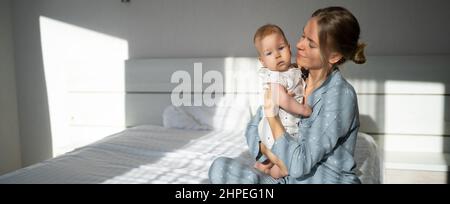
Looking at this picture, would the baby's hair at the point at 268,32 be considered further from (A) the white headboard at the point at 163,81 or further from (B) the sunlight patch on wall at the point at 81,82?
(B) the sunlight patch on wall at the point at 81,82

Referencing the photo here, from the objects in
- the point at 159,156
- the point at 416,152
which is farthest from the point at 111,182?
the point at 416,152

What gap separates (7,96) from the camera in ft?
10.4

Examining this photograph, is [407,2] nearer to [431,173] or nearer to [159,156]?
[431,173]

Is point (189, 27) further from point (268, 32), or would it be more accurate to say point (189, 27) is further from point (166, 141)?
point (268, 32)

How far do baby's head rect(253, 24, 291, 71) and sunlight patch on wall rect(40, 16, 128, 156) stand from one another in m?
2.26

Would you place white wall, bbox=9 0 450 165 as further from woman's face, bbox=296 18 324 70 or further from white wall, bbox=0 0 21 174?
woman's face, bbox=296 18 324 70

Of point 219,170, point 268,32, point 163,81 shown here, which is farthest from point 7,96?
point 268,32

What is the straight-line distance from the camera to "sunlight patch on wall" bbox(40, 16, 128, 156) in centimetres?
296

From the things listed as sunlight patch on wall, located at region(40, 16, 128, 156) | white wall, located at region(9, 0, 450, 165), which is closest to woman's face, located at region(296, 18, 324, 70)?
white wall, located at region(9, 0, 450, 165)

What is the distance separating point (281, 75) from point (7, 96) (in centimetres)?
314

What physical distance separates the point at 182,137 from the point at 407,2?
5.84 ft

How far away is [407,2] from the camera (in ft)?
7.86

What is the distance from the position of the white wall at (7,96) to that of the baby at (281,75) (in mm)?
3049

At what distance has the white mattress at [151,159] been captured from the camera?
1.49m
